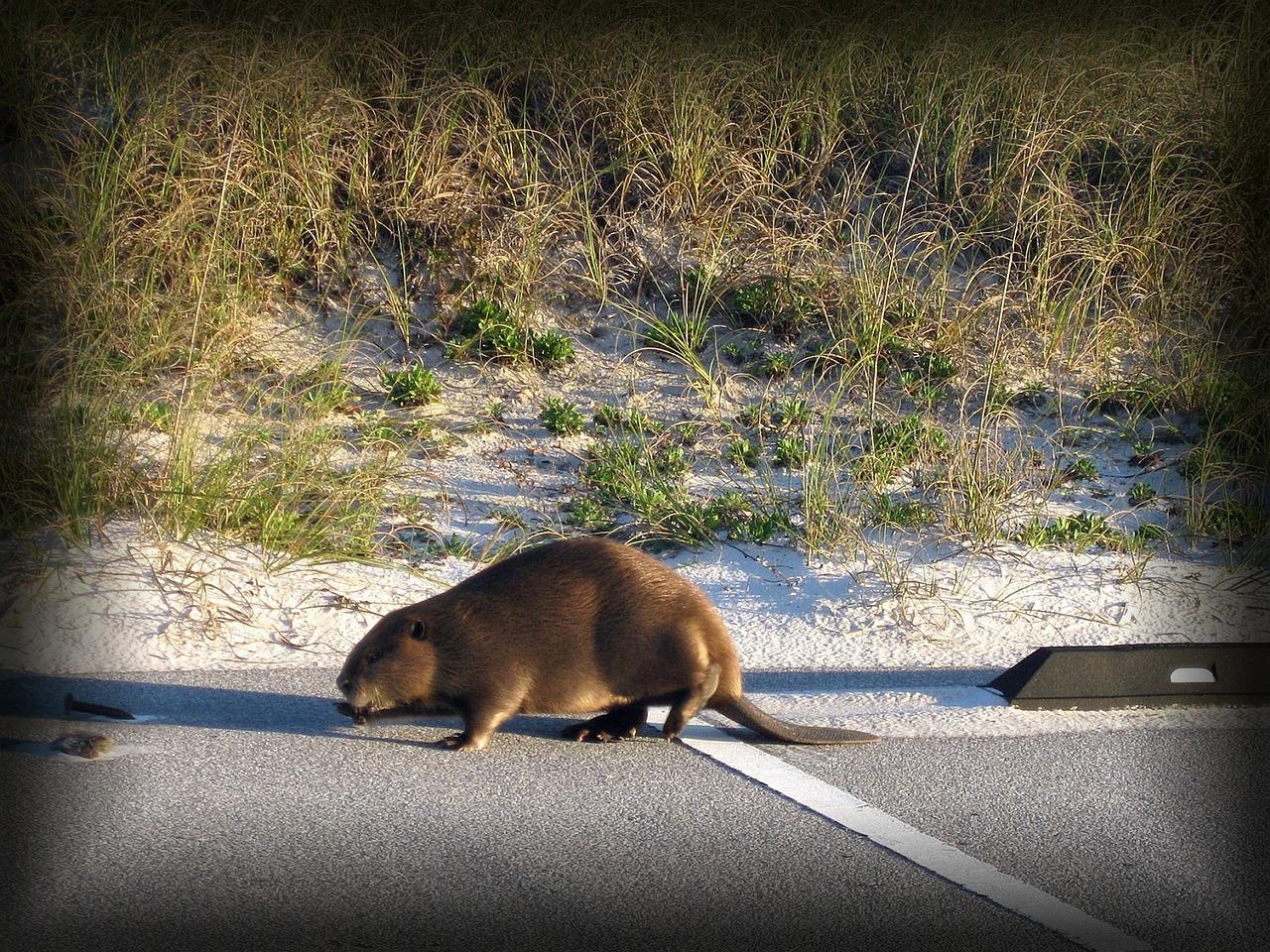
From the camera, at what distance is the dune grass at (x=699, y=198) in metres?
8.83

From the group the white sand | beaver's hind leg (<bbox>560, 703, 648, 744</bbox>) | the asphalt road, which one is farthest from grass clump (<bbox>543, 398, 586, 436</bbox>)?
beaver's hind leg (<bbox>560, 703, 648, 744</bbox>)

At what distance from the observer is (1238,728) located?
177 inches

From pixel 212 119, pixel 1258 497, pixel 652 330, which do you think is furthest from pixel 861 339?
pixel 212 119

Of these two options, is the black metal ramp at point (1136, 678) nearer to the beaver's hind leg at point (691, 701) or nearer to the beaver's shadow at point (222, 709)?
the beaver's hind leg at point (691, 701)

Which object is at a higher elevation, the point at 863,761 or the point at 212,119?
the point at 212,119

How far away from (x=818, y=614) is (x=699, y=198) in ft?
16.6

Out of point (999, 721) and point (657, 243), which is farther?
point (657, 243)

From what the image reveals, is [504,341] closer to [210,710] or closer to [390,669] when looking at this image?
[210,710]

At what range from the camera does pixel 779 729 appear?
4.46m

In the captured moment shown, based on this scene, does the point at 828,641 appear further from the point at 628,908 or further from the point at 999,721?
the point at 628,908

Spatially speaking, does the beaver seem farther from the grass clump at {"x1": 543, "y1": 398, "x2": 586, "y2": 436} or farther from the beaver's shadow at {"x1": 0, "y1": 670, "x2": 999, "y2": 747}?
the grass clump at {"x1": 543, "y1": 398, "x2": 586, "y2": 436}

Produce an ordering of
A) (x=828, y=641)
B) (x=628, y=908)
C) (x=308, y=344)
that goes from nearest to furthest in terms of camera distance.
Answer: (x=628, y=908)
(x=828, y=641)
(x=308, y=344)

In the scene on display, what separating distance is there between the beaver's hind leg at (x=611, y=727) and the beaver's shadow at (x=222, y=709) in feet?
0.25

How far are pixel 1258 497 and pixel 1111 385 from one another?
4.95 ft
